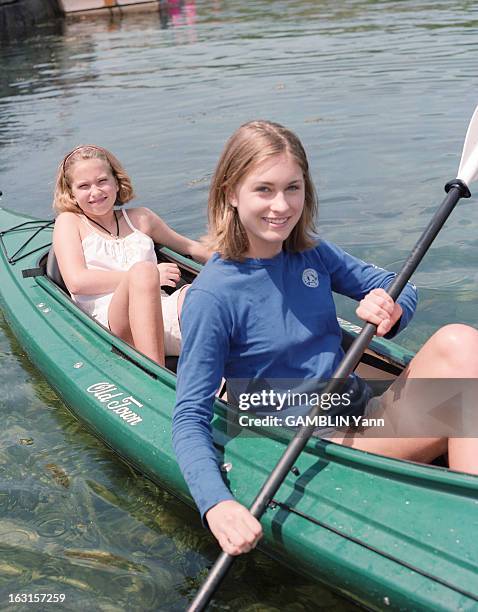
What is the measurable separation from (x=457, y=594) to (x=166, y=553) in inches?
51.4

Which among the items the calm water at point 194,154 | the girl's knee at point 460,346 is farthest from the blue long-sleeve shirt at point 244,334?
the calm water at point 194,154

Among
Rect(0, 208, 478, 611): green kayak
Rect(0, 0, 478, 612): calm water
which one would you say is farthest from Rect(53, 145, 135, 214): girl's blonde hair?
Rect(0, 0, 478, 612): calm water

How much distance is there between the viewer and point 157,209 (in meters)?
7.42

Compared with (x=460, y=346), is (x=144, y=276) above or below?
below

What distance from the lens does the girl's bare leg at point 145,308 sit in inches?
135

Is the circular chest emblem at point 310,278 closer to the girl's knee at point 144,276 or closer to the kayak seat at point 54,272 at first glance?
the girl's knee at point 144,276

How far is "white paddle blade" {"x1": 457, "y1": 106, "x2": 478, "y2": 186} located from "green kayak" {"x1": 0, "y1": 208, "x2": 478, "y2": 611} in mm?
787

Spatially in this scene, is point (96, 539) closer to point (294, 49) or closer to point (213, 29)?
point (294, 49)

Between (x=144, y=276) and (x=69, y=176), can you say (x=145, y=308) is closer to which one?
(x=144, y=276)

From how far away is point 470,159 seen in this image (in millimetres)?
3113

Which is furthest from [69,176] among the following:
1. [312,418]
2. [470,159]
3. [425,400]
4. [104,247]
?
[425,400]

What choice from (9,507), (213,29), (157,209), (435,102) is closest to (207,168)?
(157,209)

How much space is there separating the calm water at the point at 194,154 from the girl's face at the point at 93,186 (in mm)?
1116

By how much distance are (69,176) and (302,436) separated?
84.9 inches
